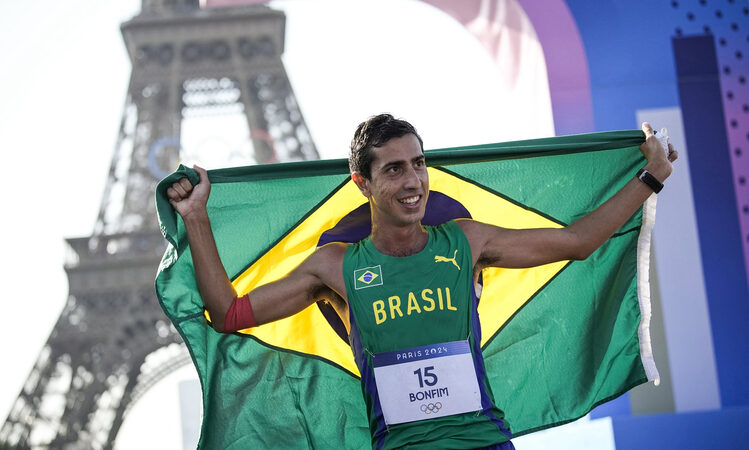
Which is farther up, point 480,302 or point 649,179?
point 649,179

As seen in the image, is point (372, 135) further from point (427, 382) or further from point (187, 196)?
point (427, 382)

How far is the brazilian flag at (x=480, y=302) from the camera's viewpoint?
2910 millimetres

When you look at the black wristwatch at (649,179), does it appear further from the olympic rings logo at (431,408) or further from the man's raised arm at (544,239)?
the olympic rings logo at (431,408)

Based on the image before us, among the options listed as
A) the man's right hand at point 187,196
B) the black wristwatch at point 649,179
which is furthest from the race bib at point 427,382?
the black wristwatch at point 649,179

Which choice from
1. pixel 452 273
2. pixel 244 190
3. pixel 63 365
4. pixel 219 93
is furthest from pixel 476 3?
pixel 219 93

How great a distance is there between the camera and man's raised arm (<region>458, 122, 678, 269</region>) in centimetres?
258

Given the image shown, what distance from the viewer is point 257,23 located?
19.6 m

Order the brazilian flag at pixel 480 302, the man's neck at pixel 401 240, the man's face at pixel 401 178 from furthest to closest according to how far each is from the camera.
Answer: the brazilian flag at pixel 480 302 → the man's neck at pixel 401 240 → the man's face at pixel 401 178

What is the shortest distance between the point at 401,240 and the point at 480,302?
2.35ft

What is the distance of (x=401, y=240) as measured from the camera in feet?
8.17

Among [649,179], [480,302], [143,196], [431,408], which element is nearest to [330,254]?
[431,408]

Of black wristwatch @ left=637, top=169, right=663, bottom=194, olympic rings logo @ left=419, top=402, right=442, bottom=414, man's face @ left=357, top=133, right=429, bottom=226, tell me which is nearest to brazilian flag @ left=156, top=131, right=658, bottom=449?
black wristwatch @ left=637, top=169, right=663, bottom=194

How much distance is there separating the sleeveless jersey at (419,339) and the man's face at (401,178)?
0.47 ft

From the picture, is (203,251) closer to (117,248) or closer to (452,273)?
(452,273)
